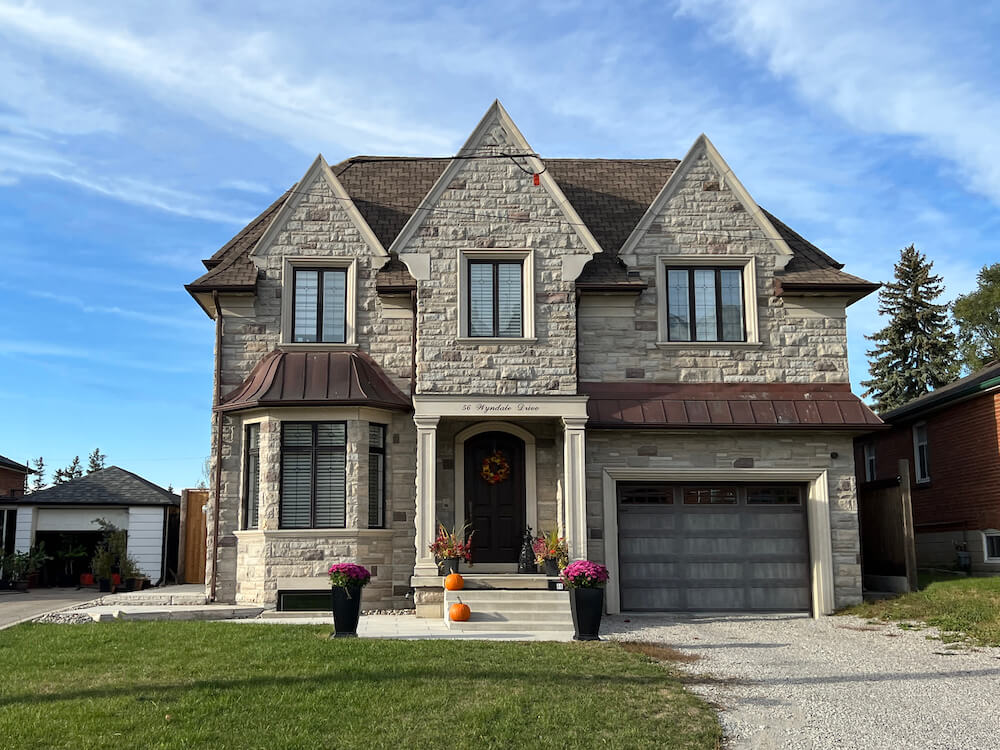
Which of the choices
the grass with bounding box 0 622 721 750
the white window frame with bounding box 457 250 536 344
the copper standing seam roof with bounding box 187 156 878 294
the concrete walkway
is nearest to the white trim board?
the white window frame with bounding box 457 250 536 344

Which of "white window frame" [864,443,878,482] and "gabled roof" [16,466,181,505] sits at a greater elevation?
"white window frame" [864,443,878,482]

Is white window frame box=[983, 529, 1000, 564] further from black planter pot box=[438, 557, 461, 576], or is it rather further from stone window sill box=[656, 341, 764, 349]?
black planter pot box=[438, 557, 461, 576]

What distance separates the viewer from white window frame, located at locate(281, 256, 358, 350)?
61.4 ft

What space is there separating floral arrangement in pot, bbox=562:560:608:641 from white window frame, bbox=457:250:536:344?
5.07m

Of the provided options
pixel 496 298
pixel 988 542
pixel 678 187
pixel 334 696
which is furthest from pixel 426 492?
pixel 988 542

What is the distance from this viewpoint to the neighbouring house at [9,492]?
26094 mm

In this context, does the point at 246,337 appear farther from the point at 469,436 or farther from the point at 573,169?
the point at 573,169

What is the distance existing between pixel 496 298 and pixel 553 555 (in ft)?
15.2

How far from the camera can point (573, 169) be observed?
861 inches

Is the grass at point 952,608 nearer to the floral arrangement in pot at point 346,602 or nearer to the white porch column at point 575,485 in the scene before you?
the white porch column at point 575,485

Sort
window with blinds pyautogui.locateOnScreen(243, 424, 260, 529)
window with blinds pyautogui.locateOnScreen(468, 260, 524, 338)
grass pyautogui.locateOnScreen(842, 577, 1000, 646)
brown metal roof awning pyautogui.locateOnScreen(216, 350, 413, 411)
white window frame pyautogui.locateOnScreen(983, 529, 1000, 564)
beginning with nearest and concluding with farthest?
1. grass pyautogui.locateOnScreen(842, 577, 1000, 646)
2. brown metal roof awning pyautogui.locateOnScreen(216, 350, 413, 411)
3. window with blinds pyautogui.locateOnScreen(468, 260, 524, 338)
4. window with blinds pyautogui.locateOnScreen(243, 424, 260, 529)
5. white window frame pyautogui.locateOnScreen(983, 529, 1000, 564)

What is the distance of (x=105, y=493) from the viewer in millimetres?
26141

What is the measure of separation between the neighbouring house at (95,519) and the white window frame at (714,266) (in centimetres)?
1398

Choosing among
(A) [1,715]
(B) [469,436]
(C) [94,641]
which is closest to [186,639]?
(C) [94,641]
